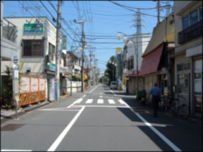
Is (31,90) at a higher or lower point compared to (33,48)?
lower

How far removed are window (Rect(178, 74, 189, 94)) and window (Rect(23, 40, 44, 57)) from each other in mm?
14099

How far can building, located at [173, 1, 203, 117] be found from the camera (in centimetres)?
1075

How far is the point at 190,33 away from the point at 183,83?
3235mm

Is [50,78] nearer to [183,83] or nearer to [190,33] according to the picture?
[183,83]

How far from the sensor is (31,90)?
1573cm

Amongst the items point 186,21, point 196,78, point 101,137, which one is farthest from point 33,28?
point 101,137

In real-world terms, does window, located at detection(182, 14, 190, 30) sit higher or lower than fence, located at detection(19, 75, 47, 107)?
higher

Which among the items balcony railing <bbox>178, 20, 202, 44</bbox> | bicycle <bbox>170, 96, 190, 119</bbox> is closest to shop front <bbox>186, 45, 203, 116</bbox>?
balcony railing <bbox>178, 20, 202, 44</bbox>

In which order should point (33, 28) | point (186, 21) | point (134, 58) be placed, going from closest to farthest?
point (186, 21), point (33, 28), point (134, 58)

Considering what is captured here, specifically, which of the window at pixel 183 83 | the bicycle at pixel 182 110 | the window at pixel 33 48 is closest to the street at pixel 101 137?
the bicycle at pixel 182 110

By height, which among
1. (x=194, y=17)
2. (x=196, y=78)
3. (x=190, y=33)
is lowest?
(x=196, y=78)

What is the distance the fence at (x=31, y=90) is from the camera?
13984 millimetres

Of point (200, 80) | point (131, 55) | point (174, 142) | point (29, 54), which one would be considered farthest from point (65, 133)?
point (131, 55)

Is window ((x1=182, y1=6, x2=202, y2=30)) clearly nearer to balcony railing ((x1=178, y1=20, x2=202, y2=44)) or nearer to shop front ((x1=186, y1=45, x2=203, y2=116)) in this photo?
balcony railing ((x1=178, y1=20, x2=202, y2=44))
